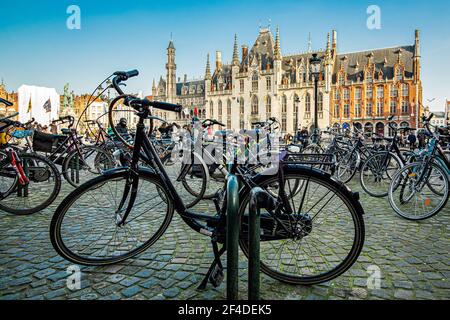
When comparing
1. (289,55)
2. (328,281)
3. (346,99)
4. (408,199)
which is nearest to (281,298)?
(328,281)

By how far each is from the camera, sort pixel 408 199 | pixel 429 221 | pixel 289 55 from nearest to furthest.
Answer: pixel 429 221
pixel 408 199
pixel 289 55

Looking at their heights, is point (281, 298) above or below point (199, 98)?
below

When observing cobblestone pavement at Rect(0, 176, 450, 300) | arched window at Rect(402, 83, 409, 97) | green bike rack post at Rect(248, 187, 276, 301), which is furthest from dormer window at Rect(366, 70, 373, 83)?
green bike rack post at Rect(248, 187, 276, 301)

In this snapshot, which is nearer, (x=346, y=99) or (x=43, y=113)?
(x=43, y=113)

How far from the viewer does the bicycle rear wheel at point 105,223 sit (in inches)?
97.3

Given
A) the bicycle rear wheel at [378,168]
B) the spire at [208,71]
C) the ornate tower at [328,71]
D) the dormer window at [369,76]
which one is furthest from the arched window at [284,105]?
the bicycle rear wheel at [378,168]

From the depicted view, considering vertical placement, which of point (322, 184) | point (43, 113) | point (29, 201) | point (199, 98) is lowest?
point (29, 201)

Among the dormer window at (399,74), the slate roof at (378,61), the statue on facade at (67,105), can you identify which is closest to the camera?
the statue on facade at (67,105)

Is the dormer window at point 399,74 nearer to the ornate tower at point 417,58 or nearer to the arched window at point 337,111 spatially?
the ornate tower at point 417,58

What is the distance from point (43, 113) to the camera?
107ft

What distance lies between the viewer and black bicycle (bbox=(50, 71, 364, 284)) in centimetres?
233

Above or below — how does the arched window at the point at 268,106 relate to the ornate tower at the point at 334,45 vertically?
below

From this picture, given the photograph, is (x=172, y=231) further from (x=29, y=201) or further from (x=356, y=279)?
(x=29, y=201)
